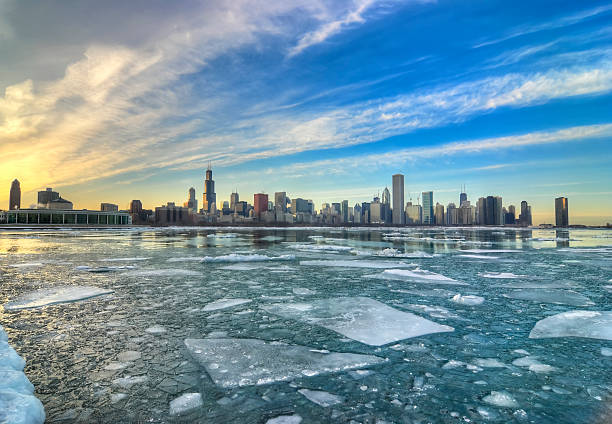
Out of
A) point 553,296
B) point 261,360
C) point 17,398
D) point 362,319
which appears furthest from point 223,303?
point 553,296

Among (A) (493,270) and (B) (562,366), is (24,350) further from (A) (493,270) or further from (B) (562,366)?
(A) (493,270)

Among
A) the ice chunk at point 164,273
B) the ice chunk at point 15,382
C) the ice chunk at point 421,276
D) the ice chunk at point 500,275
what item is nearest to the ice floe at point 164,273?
the ice chunk at point 164,273

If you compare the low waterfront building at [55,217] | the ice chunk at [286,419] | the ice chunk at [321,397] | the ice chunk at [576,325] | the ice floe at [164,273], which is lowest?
the ice floe at [164,273]

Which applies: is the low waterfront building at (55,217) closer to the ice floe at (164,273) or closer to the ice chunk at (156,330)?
the ice floe at (164,273)

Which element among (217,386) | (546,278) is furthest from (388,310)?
(546,278)

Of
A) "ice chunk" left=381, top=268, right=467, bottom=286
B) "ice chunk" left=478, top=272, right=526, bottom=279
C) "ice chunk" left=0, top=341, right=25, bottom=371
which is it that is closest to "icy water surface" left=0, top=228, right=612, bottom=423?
"ice chunk" left=0, top=341, right=25, bottom=371

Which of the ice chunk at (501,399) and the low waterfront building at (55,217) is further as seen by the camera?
the low waterfront building at (55,217)

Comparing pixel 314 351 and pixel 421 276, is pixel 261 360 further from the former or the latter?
pixel 421 276
